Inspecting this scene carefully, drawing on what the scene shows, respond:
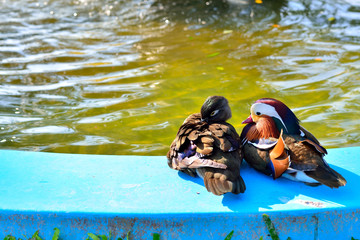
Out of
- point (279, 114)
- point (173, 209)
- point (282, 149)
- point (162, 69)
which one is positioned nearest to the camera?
point (173, 209)

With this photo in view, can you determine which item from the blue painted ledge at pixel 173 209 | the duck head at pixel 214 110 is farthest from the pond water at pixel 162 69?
the blue painted ledge at pixel 173 209

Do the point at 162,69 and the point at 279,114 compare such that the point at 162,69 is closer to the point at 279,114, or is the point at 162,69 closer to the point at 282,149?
the point at 279,114

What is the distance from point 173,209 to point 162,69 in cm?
355

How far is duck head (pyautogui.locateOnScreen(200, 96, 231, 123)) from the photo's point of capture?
8.98ft

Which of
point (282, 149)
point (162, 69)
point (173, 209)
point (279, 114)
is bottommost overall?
point (162, 69)

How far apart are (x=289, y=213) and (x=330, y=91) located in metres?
2.85

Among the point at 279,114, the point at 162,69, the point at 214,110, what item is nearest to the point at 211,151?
the point at 214,110

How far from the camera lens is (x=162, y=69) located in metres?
5.70

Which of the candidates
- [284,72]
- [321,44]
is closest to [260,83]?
[284,72]

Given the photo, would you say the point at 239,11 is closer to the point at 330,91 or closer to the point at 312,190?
the point at 330,91

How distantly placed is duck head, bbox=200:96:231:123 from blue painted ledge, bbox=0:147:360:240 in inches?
16.7

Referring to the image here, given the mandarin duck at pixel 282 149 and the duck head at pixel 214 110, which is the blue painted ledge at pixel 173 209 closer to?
the mandarin duck at pixel 282 149

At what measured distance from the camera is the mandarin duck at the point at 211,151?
2336mm

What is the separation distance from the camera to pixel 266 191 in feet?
8.29
